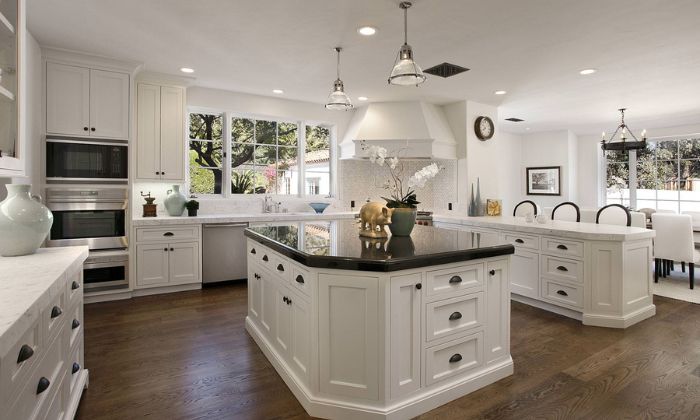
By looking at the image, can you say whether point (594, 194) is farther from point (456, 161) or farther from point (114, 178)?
point (114, 178)

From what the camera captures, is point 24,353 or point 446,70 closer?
point 24,353

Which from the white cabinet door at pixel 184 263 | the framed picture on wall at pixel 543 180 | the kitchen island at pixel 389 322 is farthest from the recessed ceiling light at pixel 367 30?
the framed picture on wall at pixel 543 180

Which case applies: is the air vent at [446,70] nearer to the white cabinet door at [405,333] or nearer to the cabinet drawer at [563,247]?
the cabinet drawer at [563,247]

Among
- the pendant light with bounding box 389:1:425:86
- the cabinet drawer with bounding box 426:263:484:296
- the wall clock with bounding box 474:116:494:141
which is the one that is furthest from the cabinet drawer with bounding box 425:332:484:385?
the wall clock with bounding box 474:116:494:141

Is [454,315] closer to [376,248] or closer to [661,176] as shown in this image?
[376,248]

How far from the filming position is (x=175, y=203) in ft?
15.2

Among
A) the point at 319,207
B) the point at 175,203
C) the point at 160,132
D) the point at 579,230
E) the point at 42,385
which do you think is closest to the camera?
the point at 42,385

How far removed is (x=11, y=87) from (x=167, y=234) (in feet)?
8.94

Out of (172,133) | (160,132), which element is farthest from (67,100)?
(172,133)

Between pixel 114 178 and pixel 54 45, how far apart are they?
1341 millimetres

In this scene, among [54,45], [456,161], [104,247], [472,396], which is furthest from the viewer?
[456,161]

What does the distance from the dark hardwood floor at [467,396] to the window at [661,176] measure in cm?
454

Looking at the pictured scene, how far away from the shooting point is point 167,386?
2.29 m

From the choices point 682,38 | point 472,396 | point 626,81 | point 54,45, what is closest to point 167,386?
point 472,396
